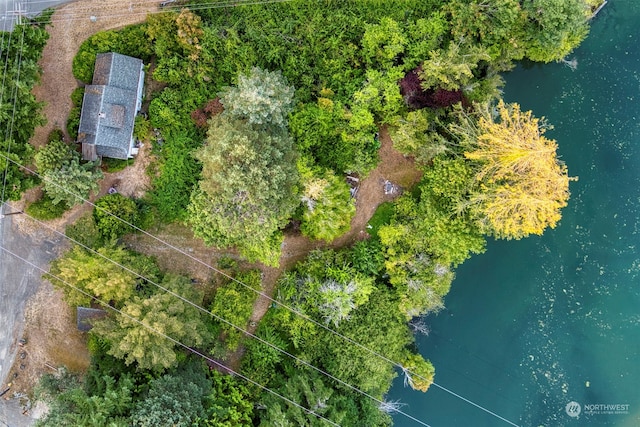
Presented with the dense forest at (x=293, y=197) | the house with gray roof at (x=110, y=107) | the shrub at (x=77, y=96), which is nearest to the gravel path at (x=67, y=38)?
the shrub at (x=77, y=96)

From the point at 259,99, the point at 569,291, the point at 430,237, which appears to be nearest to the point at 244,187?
the point at 259,99

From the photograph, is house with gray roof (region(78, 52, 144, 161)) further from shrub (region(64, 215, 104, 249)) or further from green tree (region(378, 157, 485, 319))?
green tree (region(378, 157, 485, 319))

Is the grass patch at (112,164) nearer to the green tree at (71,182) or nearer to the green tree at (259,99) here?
the green tree at (71,182)

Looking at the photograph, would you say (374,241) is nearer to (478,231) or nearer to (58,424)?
(478,231)

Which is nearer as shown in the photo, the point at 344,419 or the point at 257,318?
the point at 344,419

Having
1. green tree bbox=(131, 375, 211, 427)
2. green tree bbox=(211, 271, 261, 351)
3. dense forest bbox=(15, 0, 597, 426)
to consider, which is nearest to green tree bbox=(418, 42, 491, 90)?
dense forest bbox=(15, 0, 597, 426)

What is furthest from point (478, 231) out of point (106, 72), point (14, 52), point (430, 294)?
point (14, 52)
